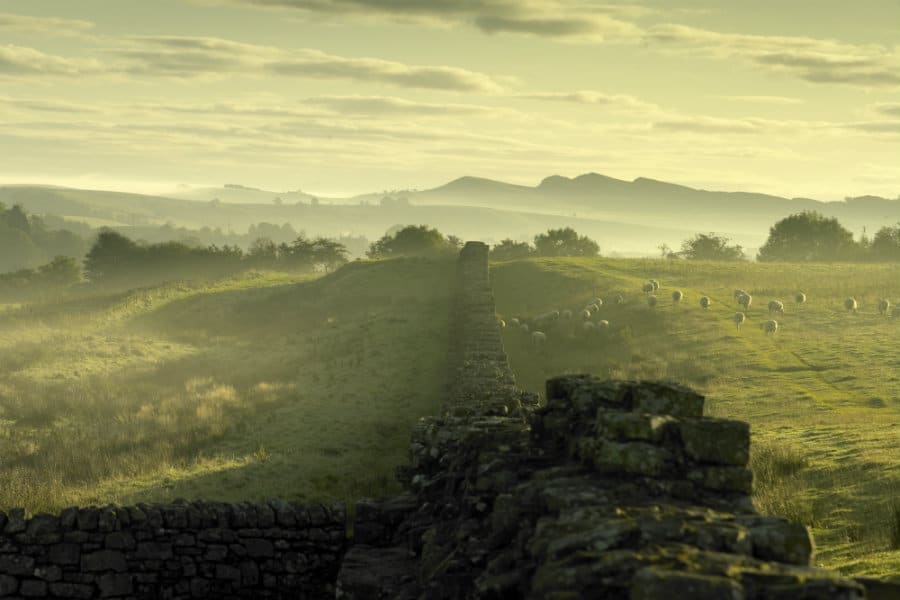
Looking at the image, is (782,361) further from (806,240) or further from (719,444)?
(806,240)

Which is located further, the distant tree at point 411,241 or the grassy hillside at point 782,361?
the distant tree at point 411,241

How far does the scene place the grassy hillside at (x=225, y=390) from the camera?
18.9 metres

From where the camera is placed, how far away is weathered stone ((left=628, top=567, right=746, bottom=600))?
5930mm

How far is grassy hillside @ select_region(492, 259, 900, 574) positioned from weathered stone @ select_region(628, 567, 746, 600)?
528cm

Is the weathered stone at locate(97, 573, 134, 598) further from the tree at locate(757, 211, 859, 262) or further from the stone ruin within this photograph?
the tree at locate(757, 211, 859, 262)

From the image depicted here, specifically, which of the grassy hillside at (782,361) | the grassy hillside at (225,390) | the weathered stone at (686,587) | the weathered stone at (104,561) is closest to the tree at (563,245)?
the grassy hillside at (782,361)

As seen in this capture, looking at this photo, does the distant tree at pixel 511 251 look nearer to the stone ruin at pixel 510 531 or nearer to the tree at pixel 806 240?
the tree at pixel 806 240

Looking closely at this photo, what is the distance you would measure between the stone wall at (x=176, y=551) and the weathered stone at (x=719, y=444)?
5679 millimetres

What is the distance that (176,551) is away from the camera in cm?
1177

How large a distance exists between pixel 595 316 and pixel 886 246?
5338 cm

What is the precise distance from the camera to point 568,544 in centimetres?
710

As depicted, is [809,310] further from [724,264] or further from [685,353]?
[724,264]

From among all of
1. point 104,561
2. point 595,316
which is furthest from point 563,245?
point 104,561

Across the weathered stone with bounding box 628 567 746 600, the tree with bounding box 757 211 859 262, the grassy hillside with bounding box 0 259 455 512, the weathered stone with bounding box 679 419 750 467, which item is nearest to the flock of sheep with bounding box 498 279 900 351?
the grassy hillside with bounding box 0 259 455 512
